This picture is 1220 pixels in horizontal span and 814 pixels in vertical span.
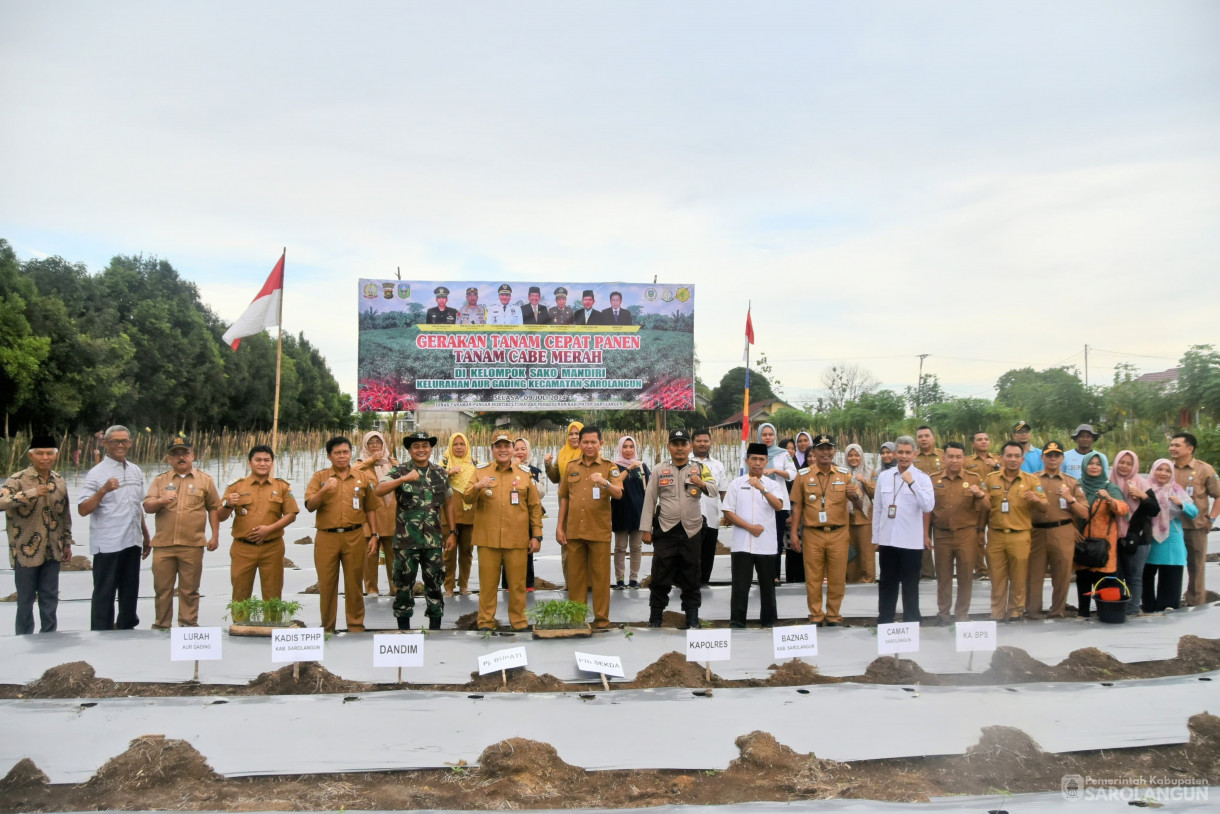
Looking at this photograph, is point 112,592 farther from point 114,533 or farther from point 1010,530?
point 1010,530

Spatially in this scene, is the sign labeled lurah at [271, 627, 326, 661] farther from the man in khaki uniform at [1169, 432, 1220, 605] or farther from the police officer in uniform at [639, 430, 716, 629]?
the man in khaki uniform at [1169, 432, 1220, 605]

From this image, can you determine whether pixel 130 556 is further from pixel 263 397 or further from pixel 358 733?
pixel 263 397

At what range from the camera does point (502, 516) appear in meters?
5.57

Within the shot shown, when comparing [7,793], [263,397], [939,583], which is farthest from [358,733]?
[263,397]

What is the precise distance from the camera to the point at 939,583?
604 centimetres

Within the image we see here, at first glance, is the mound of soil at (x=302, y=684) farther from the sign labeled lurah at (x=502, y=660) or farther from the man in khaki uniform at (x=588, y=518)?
the man in khaki uniform at (x=588, y=518)

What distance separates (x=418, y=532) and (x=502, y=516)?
2.03 ft

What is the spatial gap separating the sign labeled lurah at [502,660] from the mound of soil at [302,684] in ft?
2.01

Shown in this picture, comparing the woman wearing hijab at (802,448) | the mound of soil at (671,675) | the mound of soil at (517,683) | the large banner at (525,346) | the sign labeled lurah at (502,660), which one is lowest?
the mound of soil at (517,683)

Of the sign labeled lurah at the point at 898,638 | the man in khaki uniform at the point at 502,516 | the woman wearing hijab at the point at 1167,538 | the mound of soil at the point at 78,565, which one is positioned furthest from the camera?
the mound of soil at the point at 78,565

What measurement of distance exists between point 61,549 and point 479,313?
6.07 metres

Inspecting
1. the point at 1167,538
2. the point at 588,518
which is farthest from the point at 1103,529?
the point at 588,518

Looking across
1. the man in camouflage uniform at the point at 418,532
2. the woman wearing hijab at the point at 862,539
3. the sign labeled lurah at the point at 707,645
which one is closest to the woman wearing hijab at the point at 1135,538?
the woman wearing hijab at the point at 862,539

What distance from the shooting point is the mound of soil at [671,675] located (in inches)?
163
